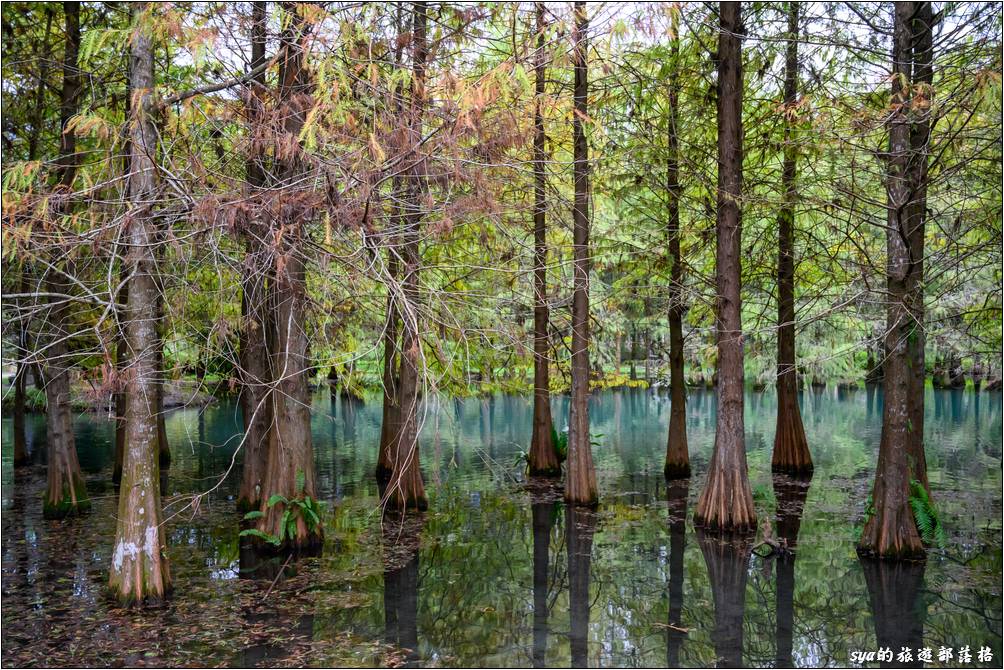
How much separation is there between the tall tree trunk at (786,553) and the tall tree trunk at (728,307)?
616mm

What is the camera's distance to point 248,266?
591 cm

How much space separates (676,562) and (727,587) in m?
0.97

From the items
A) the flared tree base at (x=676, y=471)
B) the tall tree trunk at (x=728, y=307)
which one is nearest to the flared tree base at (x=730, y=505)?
the tall tree trunk at (x=728, y=307)

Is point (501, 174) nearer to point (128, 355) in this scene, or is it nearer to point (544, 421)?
point (128, 355)

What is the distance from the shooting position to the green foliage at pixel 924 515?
862 centimetres

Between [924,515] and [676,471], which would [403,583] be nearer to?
[924,515]

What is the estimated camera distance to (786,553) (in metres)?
9.03

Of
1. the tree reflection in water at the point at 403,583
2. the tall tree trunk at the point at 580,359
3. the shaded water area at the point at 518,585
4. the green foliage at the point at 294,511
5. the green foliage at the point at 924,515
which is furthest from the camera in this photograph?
the tall tree trunk at the point at 580,359

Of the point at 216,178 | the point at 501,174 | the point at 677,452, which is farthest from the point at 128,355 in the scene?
the point at 677,452

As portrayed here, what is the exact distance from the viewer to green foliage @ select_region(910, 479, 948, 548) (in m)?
8.62

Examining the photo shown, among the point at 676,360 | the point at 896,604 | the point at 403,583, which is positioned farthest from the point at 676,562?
the point at 676,360

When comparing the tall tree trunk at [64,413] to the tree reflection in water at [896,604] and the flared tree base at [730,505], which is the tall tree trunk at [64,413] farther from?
the tree reflection in water at [896,604]

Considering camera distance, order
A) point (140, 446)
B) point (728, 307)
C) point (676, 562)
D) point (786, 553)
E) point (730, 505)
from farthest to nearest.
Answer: point (728, 307) → point (730, 505) → point (786, 553) → point (676, 562) → point (140, 446)

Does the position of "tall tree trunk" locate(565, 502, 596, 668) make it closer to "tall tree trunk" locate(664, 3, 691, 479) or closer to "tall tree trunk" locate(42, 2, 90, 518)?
"tall tree trunk" locate(664, 3, 691, 479)
